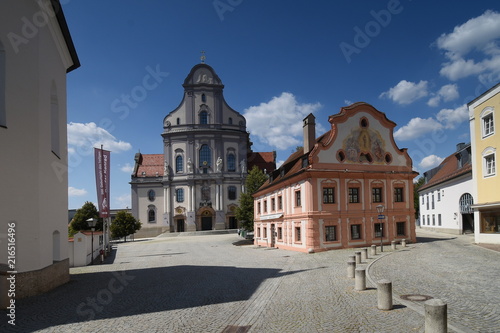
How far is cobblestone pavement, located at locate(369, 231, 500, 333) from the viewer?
28.4 ft

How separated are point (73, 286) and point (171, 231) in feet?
173

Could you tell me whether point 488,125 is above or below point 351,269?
above

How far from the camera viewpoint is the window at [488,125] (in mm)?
24828

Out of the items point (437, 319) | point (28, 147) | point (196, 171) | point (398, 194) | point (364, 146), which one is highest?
point (196, 171)

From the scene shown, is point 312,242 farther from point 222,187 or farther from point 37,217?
point 222,187

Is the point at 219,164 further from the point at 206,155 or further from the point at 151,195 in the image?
the point at 151,195

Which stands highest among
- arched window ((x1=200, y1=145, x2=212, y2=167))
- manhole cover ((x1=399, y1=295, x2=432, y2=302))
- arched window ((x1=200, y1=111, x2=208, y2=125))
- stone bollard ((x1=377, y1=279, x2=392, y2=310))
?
arched window ((x1=200, y1=111, x2=208, y2=125))

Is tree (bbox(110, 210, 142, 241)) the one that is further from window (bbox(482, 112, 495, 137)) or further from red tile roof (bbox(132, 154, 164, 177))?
window (bbox(482, 112, 495, 137))

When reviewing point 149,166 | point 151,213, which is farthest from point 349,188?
point 149,166

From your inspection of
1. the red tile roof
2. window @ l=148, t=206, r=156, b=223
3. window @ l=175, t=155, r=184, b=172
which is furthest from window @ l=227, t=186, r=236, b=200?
window @ l=148, t=206, r=156, b=223

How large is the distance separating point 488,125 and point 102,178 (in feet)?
89.5

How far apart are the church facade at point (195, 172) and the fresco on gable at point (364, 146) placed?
41.1m

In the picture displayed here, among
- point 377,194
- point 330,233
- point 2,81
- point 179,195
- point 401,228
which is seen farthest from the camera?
point 179,195

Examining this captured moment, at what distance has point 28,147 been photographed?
1267 cm
